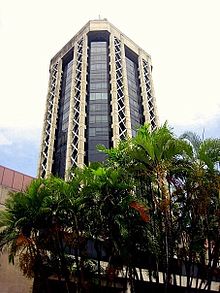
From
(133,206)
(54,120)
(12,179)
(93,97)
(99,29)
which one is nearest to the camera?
(133,206)

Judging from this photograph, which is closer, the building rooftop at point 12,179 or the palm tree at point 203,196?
the palm tree at point 203,196

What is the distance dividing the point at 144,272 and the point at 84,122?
3229 centimetres

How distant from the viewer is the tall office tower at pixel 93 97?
52.3 meters

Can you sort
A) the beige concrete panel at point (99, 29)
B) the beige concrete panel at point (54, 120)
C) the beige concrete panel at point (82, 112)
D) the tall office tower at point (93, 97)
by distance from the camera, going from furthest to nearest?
the beige concrete panel at point (99, 29) → the beige concrete panel at point (54, 120) → the tall office tower at point (93, 97) → the beige concrete panel at point (82, 112)

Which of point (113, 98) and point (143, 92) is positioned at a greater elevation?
point (143, 92)

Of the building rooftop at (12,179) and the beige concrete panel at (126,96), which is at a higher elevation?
the beige concrete panel at (126,96)

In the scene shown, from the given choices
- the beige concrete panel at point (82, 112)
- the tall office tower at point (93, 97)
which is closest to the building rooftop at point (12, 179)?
the beige concrete panel at point (82, 112)

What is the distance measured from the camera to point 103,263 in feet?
73.2

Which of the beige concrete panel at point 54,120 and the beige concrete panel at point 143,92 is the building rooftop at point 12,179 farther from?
the beige concrete panel at point 143,92

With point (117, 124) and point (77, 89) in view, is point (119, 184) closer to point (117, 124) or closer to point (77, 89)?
point (117, 124)

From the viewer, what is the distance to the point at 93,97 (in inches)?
2235

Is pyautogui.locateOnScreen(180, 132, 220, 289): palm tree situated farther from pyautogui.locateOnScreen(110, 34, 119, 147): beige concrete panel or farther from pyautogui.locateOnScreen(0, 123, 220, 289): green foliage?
pyautogui.locateOnScreen(110, 34, 119, 147): beige concrete panel

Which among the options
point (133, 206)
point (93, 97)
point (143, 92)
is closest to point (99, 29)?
point (143, 92)

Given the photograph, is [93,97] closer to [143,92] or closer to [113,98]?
[113,98]
